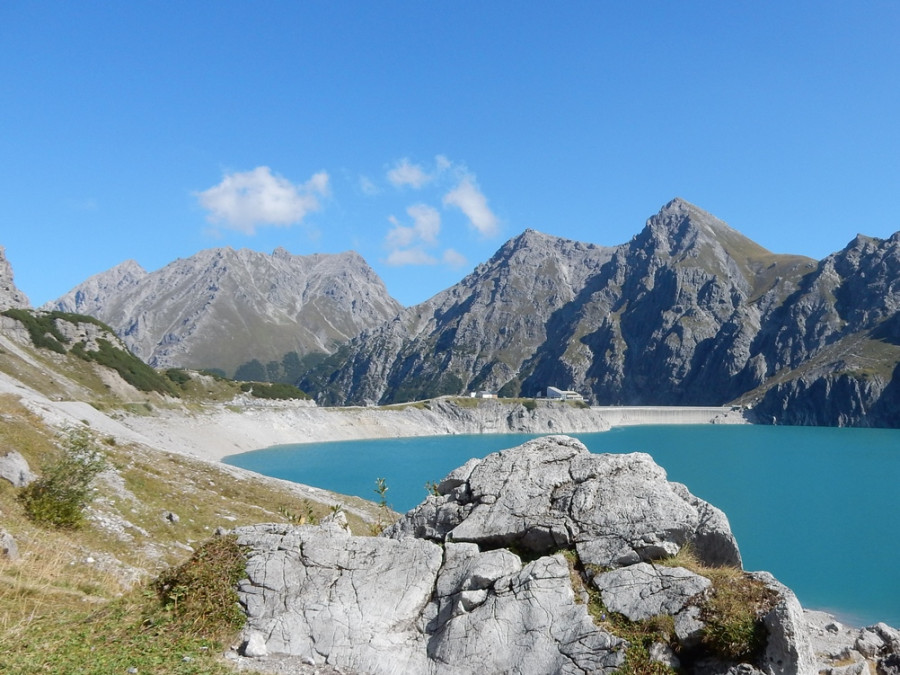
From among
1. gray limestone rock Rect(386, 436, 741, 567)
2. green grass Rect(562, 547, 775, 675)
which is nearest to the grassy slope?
gray limestone rock Rect(386, 436, 741, 567)

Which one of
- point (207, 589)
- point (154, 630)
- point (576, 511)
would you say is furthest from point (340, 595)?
point (576, 511)

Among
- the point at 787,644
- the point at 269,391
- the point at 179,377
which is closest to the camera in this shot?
the point at 787,644

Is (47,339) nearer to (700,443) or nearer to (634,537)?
(634,537)

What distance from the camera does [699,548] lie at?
1142 cm

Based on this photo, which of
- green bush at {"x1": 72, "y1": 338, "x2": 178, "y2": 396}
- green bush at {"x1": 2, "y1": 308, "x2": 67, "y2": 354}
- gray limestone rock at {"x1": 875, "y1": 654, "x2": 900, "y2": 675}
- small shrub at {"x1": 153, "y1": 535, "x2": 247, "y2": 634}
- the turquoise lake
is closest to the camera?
small shrub at {"x1": 153, "y1": 535, "x2": 247, "y2": 634}

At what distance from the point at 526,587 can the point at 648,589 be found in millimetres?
2062

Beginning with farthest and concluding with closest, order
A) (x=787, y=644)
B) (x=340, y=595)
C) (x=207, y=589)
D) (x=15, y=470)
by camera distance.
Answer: (x=15, y=470), (x=340, y=595), (x=207, y=589), (x=787, y=644)

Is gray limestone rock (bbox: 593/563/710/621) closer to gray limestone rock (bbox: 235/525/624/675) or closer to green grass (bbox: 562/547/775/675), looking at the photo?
green grass (bbox: 562/547/775/675)

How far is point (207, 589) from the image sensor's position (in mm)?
10469

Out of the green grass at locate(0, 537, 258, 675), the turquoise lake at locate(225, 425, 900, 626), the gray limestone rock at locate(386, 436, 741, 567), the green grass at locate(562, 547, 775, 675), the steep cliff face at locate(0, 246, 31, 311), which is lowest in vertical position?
the turquoise lake at locate(225, 425, 900, 626)

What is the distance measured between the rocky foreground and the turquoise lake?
2503 cm

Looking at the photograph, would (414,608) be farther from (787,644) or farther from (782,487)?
(782,487)

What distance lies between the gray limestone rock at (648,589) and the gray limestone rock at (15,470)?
1829 centimetres

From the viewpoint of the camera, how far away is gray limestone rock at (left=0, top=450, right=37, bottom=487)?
18.3 metres
